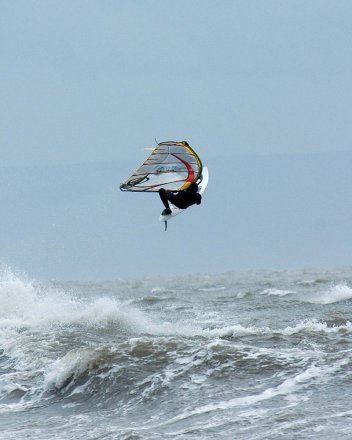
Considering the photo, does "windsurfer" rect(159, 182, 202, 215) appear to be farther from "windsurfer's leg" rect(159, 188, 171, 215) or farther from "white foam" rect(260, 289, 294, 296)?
"white foam" rect(260, 289, 294, 296)

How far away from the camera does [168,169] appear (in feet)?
81.5

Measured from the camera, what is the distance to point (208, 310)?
29844mm

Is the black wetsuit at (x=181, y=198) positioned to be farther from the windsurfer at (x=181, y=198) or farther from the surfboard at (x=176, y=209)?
the surfboard at (x=176, y=209)

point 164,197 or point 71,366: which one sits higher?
point 164,197

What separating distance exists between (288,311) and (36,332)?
7982 millimetres

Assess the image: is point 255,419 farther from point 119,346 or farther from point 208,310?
point 208,310

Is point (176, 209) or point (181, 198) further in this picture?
point (176, 209)

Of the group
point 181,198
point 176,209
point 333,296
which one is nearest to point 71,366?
point 181,198

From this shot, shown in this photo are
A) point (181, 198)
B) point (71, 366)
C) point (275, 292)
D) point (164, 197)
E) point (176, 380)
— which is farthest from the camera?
point (275, 292)

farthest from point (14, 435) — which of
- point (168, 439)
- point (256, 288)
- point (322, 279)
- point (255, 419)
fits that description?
point (322, 279)

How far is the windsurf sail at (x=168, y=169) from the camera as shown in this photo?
24.0m

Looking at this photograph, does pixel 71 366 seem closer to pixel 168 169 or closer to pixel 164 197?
pixel 164 197

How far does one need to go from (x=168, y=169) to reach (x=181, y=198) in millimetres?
3455

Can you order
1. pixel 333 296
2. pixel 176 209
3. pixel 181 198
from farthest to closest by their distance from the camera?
pixel 333 296 → pixel 176 209 → pixel 181 198
